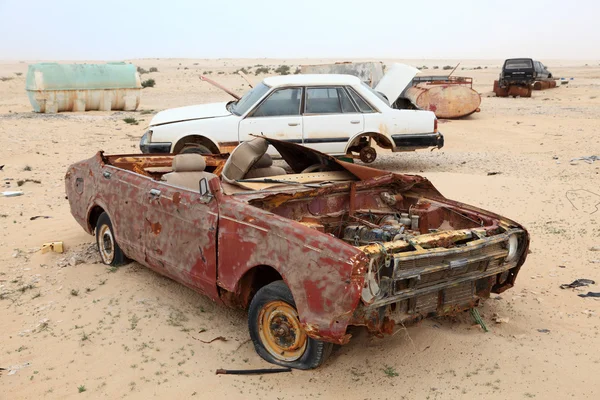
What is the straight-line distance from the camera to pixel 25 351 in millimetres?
4621

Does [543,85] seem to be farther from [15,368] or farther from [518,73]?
[15,368]

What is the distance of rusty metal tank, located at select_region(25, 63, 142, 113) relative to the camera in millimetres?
20016

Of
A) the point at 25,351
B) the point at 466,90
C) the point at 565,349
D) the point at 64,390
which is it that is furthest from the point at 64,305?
the point at 466,90

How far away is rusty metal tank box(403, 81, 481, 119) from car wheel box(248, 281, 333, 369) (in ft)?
51.6

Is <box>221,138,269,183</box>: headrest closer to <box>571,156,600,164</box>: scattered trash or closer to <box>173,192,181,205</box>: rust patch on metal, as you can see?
<box>173,192,181,205</box>: rust patch on metal

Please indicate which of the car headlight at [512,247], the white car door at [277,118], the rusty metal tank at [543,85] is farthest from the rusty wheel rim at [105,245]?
the rusty metal tank at [543,85]

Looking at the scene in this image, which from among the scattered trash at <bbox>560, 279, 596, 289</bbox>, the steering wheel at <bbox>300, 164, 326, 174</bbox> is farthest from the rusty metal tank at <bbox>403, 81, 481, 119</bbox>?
the steering wheel at <bbox>300, 164, 326, 174</bbox>

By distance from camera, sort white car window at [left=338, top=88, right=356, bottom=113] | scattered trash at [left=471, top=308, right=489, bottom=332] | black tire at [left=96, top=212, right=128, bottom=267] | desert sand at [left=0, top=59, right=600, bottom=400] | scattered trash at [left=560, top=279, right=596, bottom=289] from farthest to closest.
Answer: white car window at [left=338, top=88, right=356, bottom=113] → black tire at [left=96, top=212, right=128, bottom=267] → scattered trash at [left=560, top=279, right=596, bottom=289] → scattered trash at [left=471, top=308, right=489, bottom=332] → desert sand at [left=0, top=59, right=600, bottom=400]

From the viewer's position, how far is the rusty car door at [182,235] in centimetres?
461

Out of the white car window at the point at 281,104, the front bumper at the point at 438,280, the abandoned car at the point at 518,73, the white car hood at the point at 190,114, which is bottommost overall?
the front bumper at the point at 438,280

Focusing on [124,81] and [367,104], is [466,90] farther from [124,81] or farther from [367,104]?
[124,81]

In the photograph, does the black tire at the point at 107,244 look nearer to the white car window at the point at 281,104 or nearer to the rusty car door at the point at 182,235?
Result: the rusty car door at the point at 182,235

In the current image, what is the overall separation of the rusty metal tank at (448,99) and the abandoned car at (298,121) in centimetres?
871

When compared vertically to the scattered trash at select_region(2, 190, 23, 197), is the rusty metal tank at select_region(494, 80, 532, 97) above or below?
above
